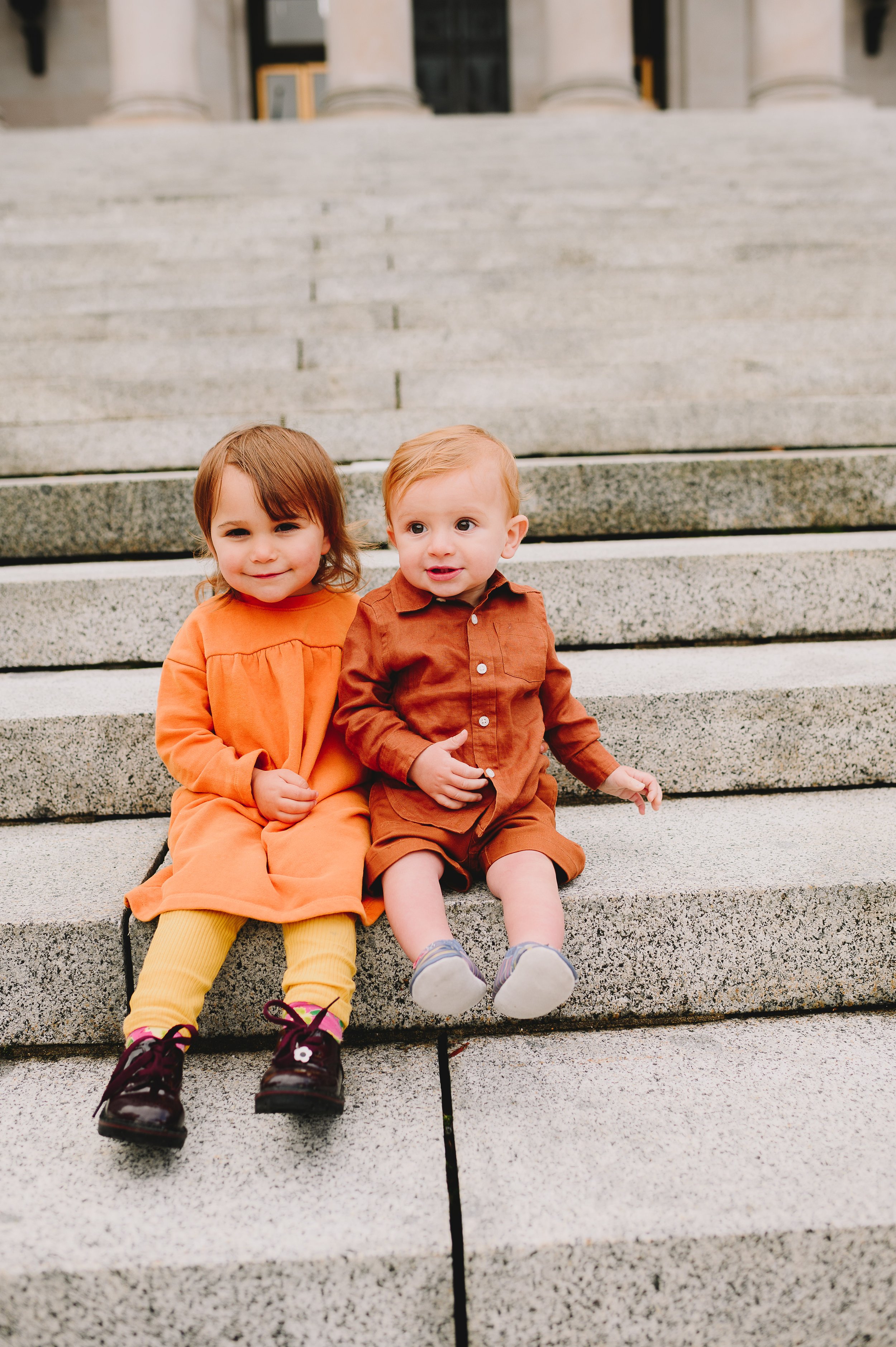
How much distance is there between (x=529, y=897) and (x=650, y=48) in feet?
56.2

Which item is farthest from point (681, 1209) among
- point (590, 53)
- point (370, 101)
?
point (590, 53)

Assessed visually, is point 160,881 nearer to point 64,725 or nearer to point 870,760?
point 64,725

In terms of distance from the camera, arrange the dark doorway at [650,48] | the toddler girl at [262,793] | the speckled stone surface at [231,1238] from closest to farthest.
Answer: the speckled stone surface at [231,1238]
the toddler girl at [262,793]
the dark doorway at [650,48]

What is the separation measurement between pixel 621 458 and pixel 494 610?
1372mm

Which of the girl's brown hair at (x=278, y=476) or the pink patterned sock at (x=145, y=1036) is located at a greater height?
the girl's brown hair at (x=278, y=476)

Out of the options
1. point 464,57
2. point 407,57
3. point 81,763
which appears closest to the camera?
point 81,763

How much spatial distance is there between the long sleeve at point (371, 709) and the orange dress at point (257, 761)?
2.8 inches

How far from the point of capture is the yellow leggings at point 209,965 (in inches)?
60.1

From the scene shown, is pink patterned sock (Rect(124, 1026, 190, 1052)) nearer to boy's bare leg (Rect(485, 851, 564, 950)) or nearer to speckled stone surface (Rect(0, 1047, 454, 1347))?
speckled stone surface (Rect(0, 1047, 454, 1347))

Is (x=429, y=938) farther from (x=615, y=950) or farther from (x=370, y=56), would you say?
(x=370, y=56)

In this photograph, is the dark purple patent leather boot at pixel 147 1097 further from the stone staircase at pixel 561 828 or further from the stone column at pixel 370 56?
the stone column at pixel 370 56

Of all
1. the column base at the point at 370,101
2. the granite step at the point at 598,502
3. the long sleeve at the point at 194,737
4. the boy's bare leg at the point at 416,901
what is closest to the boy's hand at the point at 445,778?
the boy's bare leg at the point at 416,901

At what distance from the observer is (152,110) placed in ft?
33.7

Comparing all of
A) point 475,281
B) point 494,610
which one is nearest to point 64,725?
point 494,610
